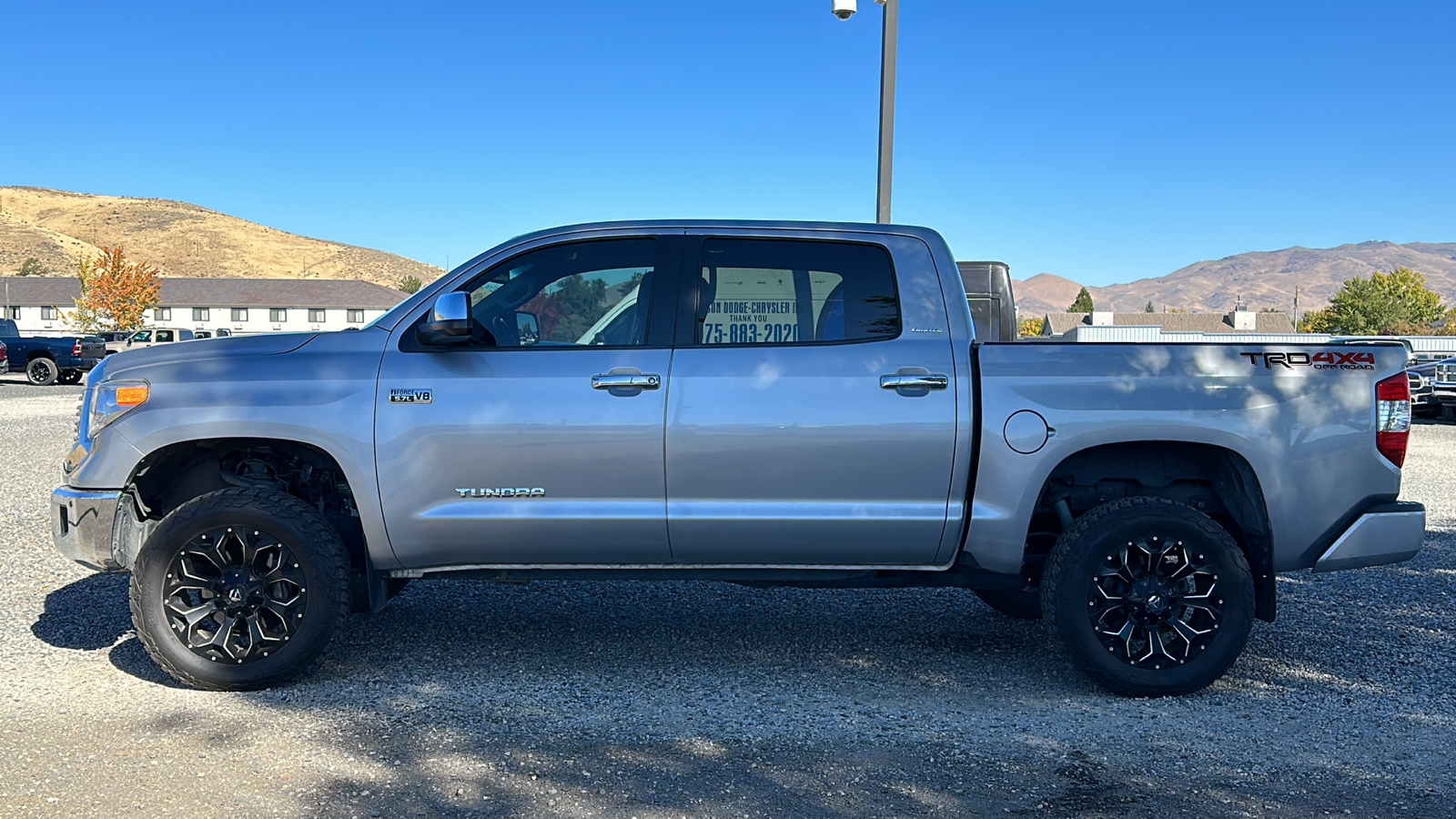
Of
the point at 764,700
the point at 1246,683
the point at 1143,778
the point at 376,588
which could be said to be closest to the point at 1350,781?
the point at 1143,778

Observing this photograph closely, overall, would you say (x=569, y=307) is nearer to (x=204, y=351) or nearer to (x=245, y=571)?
(x=204, y=351)

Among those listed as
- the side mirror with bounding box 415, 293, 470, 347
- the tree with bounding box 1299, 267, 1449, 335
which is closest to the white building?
the tree with bounding box 1299, 267, 1449, 335

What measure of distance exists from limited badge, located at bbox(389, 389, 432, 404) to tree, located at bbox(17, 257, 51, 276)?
477 ft

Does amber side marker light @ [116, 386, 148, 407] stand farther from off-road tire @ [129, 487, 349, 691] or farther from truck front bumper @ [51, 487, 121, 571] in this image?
off-road tire @ [129, 487, 349, 691]

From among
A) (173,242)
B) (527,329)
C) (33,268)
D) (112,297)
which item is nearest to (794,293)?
(527,329)

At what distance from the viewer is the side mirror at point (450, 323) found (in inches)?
182

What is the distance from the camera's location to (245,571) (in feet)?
15.6

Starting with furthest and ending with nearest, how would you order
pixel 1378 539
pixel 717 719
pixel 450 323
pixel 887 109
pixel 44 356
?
pixel 44 356 → pixel 887 109 → pixel 1378 539 → pixel 450 323 → pixel 717 719

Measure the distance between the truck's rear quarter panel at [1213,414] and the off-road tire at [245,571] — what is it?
2.68 meters

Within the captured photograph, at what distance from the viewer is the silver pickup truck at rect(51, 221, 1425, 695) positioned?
4.71m

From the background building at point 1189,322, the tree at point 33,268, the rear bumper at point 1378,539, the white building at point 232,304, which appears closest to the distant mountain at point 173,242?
the tree at point 33,268

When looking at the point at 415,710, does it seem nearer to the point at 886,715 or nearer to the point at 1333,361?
the point at 886,715

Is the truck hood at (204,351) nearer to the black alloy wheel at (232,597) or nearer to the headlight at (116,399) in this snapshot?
the headlight at (116,399)

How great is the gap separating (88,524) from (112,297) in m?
91.2
